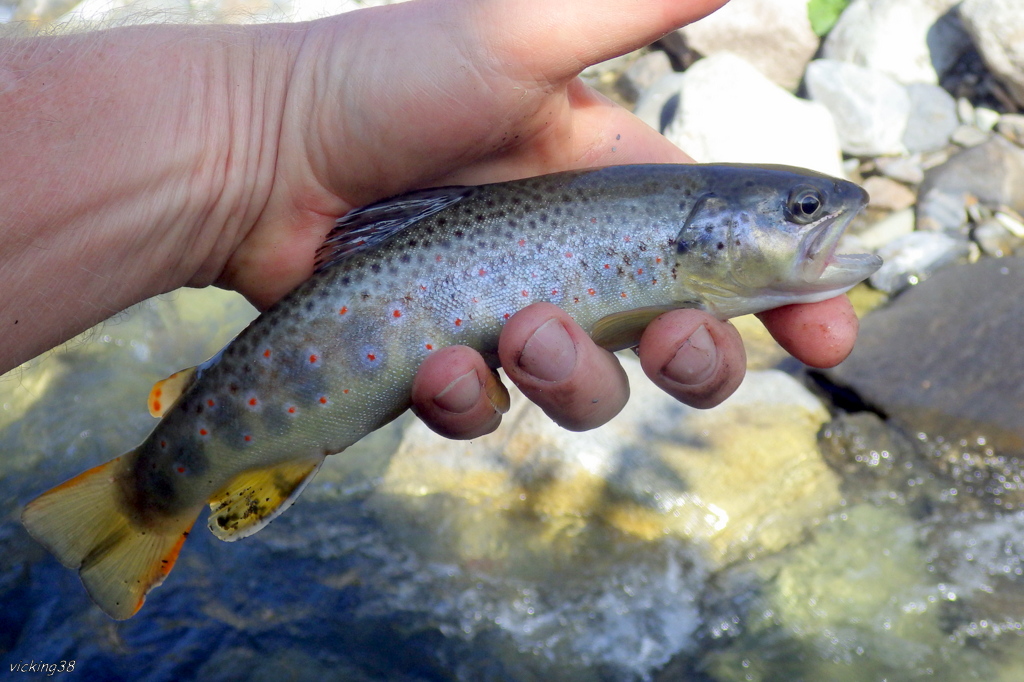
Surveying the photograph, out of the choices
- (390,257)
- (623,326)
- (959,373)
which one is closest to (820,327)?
(623,326)

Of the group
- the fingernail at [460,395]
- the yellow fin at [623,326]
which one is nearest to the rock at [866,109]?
the yellow fin at [623,326]

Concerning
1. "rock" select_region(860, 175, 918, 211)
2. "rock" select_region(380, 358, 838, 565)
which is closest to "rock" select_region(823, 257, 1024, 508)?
"rock" select_region(380, 358, 838, 565)

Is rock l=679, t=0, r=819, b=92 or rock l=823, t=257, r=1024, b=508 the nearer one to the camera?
rock l=823, t=257, r=1024, b=508

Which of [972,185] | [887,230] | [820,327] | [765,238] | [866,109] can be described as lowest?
[887,230]

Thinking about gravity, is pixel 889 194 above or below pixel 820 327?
below

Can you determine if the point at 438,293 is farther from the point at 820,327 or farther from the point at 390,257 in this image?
the point at 820,327

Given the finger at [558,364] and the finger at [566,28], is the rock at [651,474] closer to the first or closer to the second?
the finger at [558,364]

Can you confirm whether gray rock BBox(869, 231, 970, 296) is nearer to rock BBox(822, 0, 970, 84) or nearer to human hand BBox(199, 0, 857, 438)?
rock BBox(822, 0, 970, 84)
